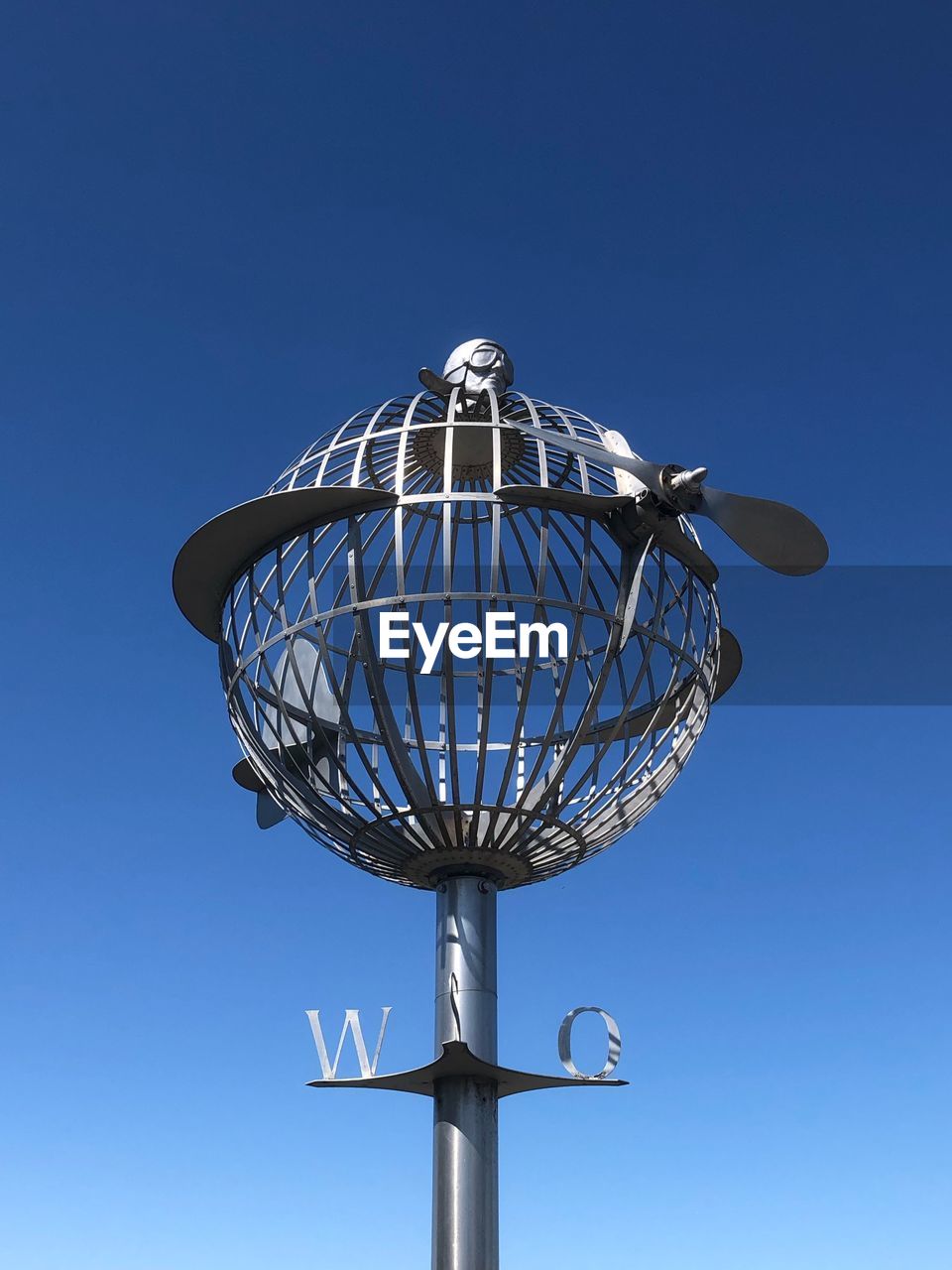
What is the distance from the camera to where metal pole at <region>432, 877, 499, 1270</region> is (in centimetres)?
1584

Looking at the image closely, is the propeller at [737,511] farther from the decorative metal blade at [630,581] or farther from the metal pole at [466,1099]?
the metal pole at [466,1099]

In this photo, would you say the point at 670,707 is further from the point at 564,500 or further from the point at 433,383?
the point at 433,383

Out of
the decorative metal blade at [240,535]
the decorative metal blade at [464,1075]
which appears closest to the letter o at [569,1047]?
the decorative metal blade at [464,1075]

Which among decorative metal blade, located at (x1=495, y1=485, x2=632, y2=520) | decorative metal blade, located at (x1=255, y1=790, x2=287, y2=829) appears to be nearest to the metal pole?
decorative metal blade, located at (x1=255, y1=790, x2=287, y2=829)

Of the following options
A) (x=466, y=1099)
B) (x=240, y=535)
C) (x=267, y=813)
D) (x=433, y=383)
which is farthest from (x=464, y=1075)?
(x=433, y=383)

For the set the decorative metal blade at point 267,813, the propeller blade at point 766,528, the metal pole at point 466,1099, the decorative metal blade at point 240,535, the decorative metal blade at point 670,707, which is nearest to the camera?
the metal pole at point 466,1099

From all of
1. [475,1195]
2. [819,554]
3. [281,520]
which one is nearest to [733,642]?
[819,554]

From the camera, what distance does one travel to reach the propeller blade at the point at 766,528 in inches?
667

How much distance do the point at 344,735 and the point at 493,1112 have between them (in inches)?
207

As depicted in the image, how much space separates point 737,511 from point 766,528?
1.53ft

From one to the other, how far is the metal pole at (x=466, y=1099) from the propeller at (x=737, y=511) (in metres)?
5.80

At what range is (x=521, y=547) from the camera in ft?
68.6

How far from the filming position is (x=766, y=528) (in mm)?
17094

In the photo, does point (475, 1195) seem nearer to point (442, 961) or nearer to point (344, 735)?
point (442, 961)
